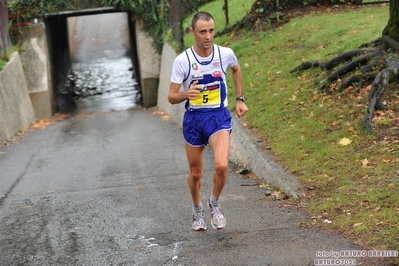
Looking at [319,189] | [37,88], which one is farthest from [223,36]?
[319,189]

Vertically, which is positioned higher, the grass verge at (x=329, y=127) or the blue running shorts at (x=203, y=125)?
the blue running shorts at (x=203, y=125)

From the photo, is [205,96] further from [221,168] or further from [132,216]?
[132,216]

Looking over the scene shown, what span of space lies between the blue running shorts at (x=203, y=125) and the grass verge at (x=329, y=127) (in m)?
1.40

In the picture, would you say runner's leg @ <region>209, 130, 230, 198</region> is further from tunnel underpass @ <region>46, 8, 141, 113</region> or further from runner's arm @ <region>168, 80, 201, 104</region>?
tunnel underpass @ <region>46, 8, 141, 113</region>

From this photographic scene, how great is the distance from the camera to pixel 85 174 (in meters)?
11.0

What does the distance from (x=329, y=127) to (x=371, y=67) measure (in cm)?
147

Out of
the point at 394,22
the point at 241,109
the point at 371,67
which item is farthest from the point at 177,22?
the point at 241,109

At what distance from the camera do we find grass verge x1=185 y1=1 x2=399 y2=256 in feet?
21.3

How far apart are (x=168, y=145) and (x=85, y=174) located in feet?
8.76

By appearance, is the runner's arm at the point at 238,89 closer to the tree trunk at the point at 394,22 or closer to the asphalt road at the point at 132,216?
the asphalt road at the point at 132,216

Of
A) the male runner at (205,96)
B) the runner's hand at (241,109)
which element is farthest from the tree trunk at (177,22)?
the male runner at (205,96)

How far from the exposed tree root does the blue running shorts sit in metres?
2.65

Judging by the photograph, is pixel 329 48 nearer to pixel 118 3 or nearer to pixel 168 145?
pixel 168 145

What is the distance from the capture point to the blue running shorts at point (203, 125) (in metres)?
6.46
